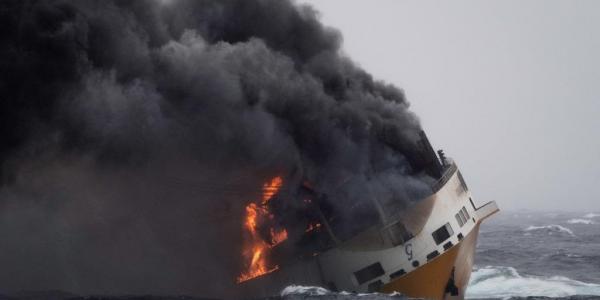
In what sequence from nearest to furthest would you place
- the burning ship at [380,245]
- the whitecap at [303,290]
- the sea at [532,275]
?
the burning ship at [380,245] → the whitecap at [303,290] → the sea at [532,275]

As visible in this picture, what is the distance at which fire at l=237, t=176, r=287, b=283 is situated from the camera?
31234 mm

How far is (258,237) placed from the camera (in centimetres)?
3175

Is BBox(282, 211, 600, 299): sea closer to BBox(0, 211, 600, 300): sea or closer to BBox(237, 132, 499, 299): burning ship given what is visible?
BBox(0, 211, 600, 300): sea

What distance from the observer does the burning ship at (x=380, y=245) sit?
2658cm

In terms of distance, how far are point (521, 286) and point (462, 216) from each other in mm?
14279

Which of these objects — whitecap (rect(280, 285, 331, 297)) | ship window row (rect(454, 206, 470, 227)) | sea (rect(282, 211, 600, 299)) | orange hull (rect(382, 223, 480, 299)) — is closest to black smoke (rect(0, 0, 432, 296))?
ship window row (rect(454, 206, 470, 227))

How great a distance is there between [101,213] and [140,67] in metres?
9.59

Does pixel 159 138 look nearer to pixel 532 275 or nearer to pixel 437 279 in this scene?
pixel 437 279

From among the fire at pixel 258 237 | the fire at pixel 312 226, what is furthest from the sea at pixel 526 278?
the fire at pixel 312 226

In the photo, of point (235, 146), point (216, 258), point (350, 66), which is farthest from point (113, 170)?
point (350, 66)

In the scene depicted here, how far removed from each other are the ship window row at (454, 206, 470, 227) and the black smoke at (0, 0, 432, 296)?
2.93m

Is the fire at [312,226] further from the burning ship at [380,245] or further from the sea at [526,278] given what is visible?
the sea at [526,278]

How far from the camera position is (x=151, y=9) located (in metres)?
29.4

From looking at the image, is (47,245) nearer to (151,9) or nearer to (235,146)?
(235,146)
